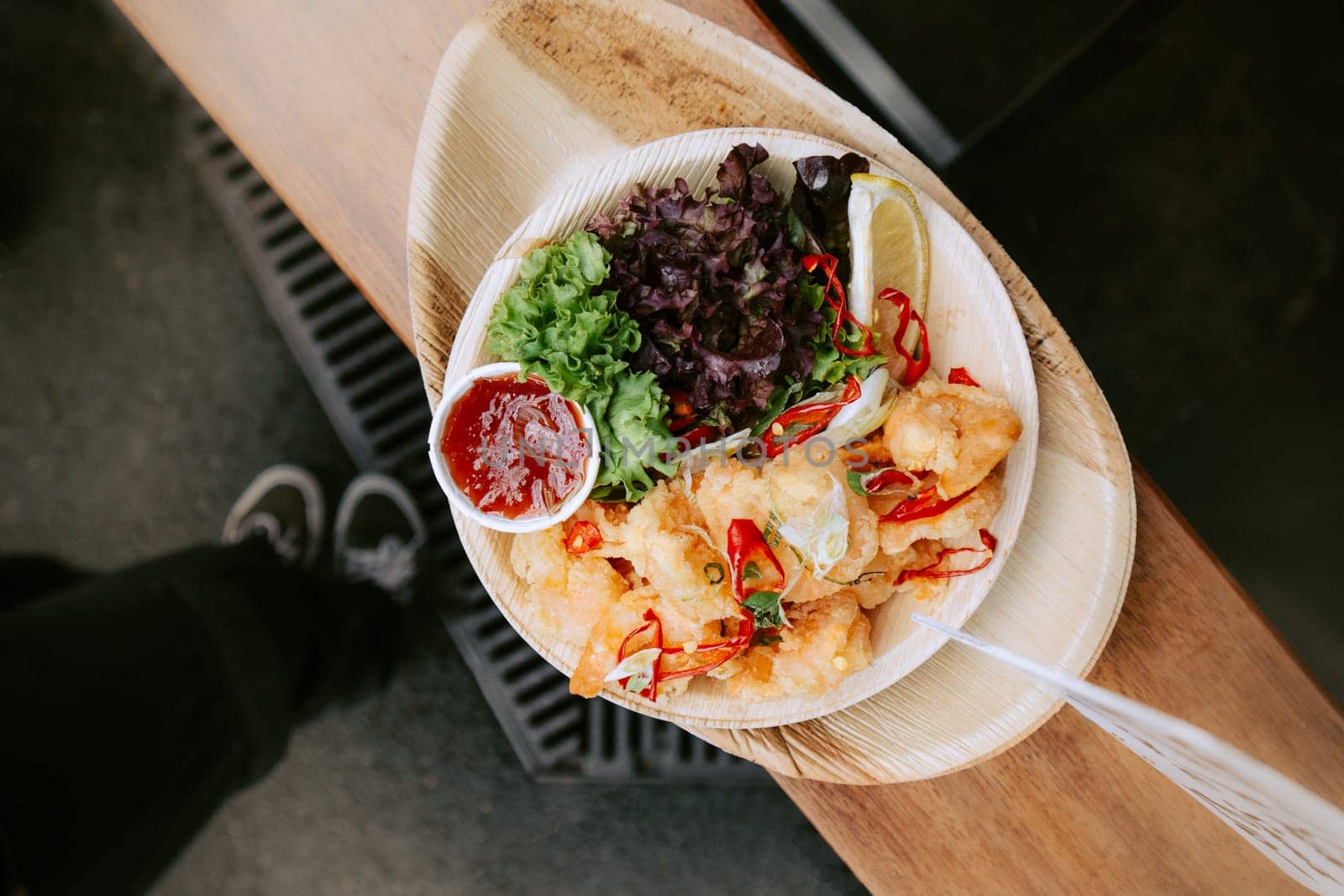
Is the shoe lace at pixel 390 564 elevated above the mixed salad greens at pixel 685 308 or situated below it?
below

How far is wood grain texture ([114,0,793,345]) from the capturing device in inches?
99.0

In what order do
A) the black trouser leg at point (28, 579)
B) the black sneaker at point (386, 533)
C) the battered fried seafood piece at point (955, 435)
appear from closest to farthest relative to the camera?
1. the battered fried seafood piece at point (955, 435)
2. the black trouser leg at point (28, 579)
3. the black sneaker at point (386, 533)

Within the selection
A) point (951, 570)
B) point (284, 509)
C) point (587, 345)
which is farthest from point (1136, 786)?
point (284, 509)

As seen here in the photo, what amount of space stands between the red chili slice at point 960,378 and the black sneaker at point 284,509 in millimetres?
2899

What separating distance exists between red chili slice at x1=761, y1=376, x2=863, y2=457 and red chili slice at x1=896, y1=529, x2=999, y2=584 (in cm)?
45

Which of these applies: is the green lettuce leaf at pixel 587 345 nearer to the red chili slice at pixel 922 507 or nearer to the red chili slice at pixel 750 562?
the red chili slice at pixel 750 562

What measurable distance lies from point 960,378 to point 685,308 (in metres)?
0.75

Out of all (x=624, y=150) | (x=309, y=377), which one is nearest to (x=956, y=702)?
(x=624, y=150)

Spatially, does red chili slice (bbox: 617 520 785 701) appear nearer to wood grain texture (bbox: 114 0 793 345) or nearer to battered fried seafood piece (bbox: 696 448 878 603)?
battered fried seafood piece (bbox: 696 448 878 603)

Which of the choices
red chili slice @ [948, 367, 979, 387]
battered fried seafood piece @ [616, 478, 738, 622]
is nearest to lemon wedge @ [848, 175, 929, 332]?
red chili slice @ [948, 367, 979, 387]

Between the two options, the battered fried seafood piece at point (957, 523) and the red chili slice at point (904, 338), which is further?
the red chili slice at point (904, 338)

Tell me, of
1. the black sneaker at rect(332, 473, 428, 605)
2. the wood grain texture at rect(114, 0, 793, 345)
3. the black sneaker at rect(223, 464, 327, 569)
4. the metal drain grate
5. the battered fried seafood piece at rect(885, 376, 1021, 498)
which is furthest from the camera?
the black sneaker at rect(223, 464, 327, 569)

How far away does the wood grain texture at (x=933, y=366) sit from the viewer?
2223 millimetres

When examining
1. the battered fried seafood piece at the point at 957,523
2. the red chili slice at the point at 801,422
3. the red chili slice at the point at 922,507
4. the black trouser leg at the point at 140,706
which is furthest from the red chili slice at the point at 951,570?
the black trouser leg at the point at 140,706
